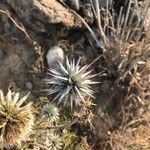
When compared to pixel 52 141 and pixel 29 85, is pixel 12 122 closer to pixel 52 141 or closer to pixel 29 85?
pixel 52 141

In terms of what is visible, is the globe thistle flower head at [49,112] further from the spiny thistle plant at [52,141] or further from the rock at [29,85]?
the rock at [29,85]

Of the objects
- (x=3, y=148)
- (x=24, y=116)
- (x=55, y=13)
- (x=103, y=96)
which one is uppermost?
(x=55, y=13)

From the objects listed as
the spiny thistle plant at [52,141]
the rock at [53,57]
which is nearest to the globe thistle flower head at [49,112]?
the spiny thistle plant at [52,141]

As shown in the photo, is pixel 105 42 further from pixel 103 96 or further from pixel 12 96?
pixel 12 96

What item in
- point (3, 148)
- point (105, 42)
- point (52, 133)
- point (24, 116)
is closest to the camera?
point (24, 116)

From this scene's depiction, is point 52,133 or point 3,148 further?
point 52,133

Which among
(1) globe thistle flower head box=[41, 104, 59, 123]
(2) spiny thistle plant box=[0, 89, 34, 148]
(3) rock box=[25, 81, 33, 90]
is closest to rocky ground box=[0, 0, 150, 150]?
(3) rock box=[25, 81, 33, 90]

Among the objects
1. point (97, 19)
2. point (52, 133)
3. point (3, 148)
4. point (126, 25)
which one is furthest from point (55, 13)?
point (3, 148)

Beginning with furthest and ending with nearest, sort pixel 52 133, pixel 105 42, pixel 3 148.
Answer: pixel 105 42 → pixel 52 133 → pixel 3 148

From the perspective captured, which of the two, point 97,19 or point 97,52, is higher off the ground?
point 97,19
